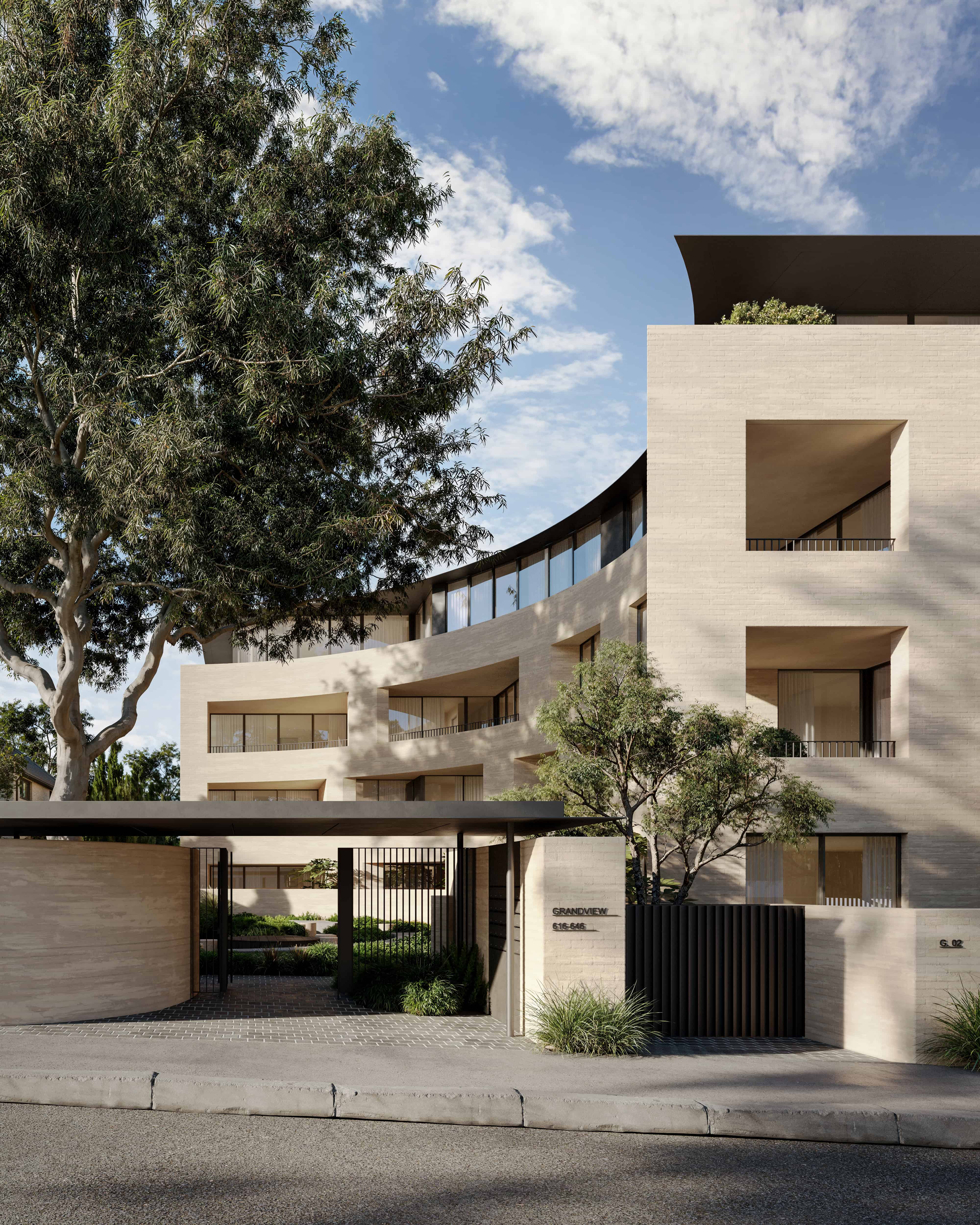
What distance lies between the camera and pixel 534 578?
109 ft

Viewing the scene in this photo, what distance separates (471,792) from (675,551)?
22182 millimetres

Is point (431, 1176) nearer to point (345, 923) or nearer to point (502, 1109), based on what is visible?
point (502, 1109)

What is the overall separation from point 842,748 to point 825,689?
Result: 4.74 feet

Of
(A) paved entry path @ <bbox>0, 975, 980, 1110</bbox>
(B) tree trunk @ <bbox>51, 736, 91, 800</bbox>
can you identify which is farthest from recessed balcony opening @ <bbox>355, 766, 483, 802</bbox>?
(A) paved entry path @ <bbox>0, 975, 980, 1110</bbox>

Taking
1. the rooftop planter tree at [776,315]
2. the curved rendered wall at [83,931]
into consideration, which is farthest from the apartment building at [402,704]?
the curved rendered wall at [83,931]

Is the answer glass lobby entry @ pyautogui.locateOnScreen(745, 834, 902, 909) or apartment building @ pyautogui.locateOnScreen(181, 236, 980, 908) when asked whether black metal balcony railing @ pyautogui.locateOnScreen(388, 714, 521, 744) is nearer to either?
apartment building @ pyautogui.locateOnScreen(181, 236, 980, 908)

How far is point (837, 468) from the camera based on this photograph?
76.1 feet

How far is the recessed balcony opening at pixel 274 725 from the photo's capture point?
44.1 meters

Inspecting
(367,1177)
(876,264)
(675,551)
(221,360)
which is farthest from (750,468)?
(367,1177)

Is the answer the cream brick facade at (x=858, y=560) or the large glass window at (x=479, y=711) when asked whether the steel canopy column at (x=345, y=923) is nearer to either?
the cream brick facade at (x=858, y=560)

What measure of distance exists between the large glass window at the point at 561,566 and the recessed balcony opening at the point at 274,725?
14.6m

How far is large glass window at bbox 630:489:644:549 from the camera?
83.1 ft

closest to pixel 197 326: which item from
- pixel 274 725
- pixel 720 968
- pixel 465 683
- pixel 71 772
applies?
pixel 71 772

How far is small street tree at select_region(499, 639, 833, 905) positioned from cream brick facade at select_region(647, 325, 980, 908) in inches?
127
